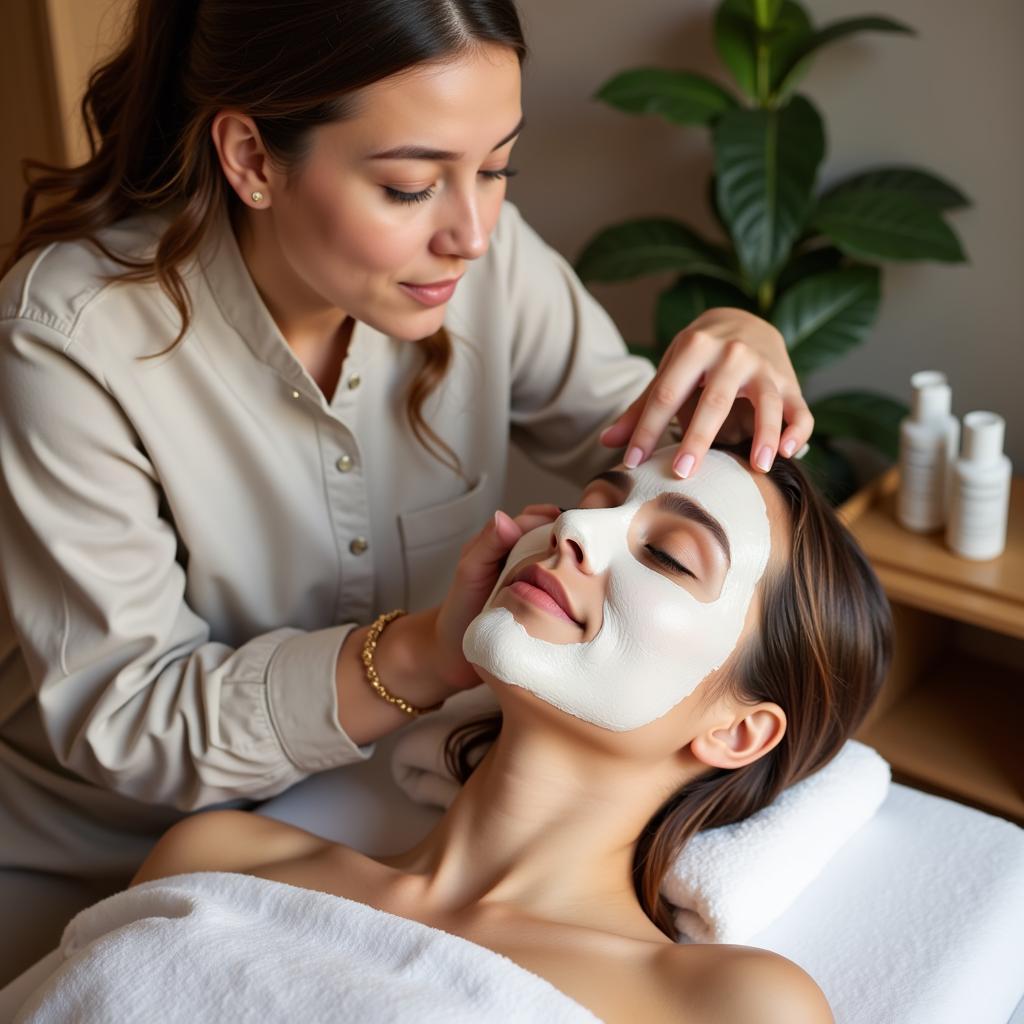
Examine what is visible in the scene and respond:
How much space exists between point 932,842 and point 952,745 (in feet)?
2.06

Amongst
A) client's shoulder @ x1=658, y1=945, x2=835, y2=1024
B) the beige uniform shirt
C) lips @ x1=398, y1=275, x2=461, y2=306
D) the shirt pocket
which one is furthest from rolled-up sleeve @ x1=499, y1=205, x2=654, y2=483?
client's shoulder @ x1=658, y1=945, x2=835, y2=1024

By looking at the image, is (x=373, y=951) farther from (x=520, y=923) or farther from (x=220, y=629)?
(x=220, y=629)

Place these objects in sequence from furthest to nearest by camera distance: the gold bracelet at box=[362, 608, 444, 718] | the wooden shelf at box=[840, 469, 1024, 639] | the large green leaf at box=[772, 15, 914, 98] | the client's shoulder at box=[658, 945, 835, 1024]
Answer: the large green leaf at box=[772, 15, 914, 98]
the wooden shelf at box=[840, 469, 1024, 639]
the gold bracelet at box=[362, 608, 444, 718]
the client's shoulder at box=[658, 945, 835, 1024]

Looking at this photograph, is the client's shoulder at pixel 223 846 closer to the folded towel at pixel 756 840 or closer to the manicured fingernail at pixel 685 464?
the folded towel at pixel 756 840

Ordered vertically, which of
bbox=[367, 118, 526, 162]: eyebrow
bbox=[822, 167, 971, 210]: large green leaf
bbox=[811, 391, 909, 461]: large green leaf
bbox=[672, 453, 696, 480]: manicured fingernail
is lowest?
bbox=[811, 391, 909, 461]: large green leaf

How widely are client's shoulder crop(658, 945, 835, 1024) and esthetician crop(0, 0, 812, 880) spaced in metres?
0.40

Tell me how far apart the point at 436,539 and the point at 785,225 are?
786 mm

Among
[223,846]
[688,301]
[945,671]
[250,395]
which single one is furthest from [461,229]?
[945,671]

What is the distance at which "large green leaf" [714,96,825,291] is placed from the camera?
77.5 inches

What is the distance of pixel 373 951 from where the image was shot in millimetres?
1104

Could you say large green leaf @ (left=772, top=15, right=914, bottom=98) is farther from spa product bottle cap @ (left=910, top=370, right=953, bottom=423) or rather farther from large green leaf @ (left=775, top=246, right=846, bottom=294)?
spa product bottle cap @ (left=910, top=370, right=953, bottom=423)

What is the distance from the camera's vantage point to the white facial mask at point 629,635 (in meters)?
1.15

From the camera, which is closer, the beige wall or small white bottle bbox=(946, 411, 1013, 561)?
small white bottle bbox=(946, 411, 1013, 561)

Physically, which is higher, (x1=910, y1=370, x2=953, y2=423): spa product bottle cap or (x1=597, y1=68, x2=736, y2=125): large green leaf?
(x1=597, y1=68, x2=736, y2=125): large green leaf
